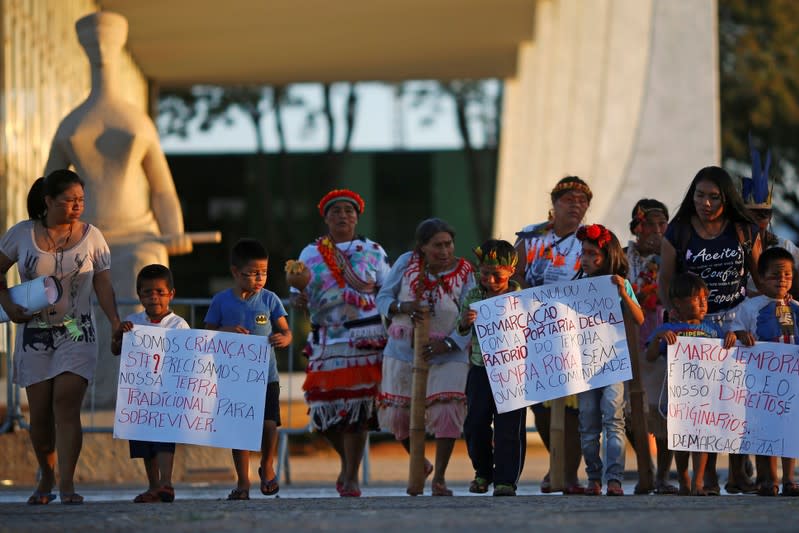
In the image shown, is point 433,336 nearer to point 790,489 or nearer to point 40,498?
point 790,489

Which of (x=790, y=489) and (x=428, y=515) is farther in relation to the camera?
(x=790, y=489)

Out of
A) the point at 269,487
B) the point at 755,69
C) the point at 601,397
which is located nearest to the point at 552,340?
the point at 601,397

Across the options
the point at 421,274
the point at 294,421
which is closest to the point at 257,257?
the point at 421,274

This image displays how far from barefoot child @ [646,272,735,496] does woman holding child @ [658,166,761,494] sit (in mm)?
76

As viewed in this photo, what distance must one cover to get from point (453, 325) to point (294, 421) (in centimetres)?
565

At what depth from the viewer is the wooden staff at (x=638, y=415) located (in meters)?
8.68

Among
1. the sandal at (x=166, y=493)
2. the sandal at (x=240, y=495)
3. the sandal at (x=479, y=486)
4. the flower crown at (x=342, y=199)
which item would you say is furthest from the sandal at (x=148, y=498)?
the flower crown at (x=342, y=199)

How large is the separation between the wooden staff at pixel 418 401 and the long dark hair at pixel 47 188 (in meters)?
1.99

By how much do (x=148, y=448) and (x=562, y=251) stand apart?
2.53 meters

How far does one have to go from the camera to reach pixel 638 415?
8727 millimetres

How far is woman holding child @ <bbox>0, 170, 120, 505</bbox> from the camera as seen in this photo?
8141 millimetres

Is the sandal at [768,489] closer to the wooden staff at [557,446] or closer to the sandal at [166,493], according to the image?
the wooden staff at [557,446]

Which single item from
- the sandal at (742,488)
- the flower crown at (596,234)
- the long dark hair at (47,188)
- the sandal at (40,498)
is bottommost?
the sandal at (40,498)

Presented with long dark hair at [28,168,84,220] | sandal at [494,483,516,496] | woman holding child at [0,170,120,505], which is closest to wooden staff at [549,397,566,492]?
sandal at [494,483,516,496]
